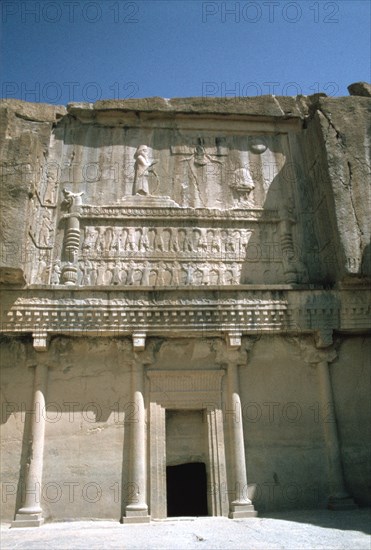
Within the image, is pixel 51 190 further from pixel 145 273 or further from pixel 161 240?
pixel 145 273

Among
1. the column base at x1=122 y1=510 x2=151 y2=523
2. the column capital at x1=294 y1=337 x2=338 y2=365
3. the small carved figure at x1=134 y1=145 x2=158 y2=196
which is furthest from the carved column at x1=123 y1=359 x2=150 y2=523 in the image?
the small carved figure at x1=134 y1=145 x2=158 y2=196

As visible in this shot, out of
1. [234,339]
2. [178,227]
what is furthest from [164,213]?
[234,339]

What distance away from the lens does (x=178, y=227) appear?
9.20m

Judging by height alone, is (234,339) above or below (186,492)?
above

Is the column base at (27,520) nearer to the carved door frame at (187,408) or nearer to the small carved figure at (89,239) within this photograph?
the carved door frame at (187,408)

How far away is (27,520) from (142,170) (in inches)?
254

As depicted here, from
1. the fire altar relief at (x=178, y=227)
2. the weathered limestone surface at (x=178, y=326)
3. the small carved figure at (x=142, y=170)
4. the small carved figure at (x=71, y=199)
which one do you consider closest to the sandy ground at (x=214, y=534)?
the weathered limestone surface at (x=178, y=326)

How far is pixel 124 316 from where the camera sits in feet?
25.7

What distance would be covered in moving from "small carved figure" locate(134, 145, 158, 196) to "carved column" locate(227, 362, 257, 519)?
3836mm

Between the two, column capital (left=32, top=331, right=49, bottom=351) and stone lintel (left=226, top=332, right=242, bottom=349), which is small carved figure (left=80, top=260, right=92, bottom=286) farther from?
stone lintel (left=226, top=332, right=242, bottom=349)

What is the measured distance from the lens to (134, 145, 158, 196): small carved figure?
31.1 feet

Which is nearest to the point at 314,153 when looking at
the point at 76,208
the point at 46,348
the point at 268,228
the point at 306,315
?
the point at 268,228

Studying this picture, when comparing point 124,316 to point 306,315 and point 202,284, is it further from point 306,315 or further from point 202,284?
point 306,315

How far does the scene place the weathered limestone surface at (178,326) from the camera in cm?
748
